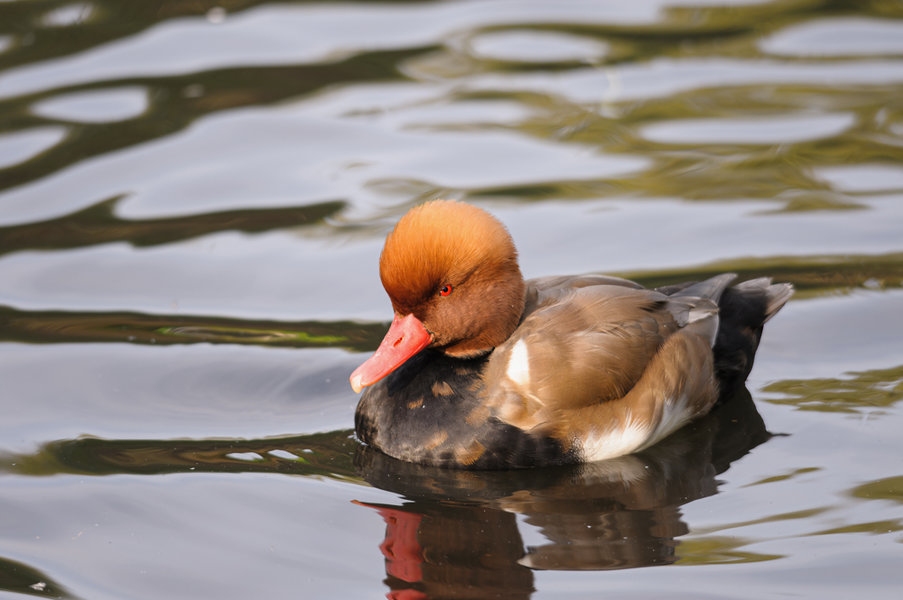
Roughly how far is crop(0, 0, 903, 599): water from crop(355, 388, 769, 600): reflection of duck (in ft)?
0.05

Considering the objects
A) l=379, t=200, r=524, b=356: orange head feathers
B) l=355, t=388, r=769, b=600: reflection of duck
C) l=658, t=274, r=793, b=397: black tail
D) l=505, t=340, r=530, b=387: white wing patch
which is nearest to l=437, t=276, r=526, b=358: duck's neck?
l=379, t=200, r=524, b=356: orange head feathers

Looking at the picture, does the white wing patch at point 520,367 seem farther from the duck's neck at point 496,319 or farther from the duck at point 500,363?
the duck's neck at point 496,319

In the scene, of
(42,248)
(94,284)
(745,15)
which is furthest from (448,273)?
(745,15)

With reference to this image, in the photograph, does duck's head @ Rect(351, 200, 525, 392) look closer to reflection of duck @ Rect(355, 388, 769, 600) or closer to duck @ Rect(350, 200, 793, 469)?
duck @ Rect(350, 200, 793, 469)

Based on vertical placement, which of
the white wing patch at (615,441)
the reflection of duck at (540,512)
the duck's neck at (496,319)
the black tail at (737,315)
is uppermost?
the duck's neck at (496,319)

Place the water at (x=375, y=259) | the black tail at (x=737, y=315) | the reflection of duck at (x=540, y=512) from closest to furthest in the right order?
1. the reflection of duck at (x=540, y=512)
2. the water at (x=375, y=259)
3. the black tail at (x=737, y=315)

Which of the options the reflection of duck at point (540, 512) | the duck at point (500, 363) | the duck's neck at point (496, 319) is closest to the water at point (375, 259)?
the reflection of duck at point (540, 512)

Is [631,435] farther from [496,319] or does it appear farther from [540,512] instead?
[496,319]

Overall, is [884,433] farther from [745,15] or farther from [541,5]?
[541,5]

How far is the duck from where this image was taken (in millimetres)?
5254

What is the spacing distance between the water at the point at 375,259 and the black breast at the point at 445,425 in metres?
0.09

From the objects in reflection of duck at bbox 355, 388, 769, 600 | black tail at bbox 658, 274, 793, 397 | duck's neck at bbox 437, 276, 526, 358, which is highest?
duck's neck at bbox 437, 276, 526, 358

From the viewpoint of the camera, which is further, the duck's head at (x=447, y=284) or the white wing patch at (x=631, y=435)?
the white wing patch at (x=631, y=435)

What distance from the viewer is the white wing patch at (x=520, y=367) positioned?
539 centimetres
